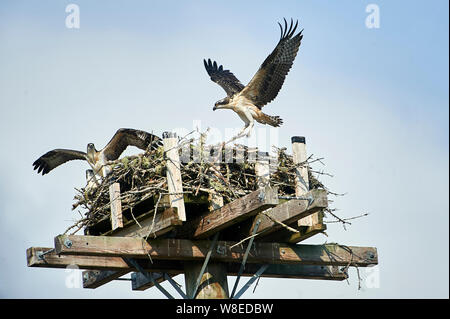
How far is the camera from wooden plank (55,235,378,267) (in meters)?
7.77

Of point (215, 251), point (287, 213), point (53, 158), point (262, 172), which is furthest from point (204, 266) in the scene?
point (53, 158)

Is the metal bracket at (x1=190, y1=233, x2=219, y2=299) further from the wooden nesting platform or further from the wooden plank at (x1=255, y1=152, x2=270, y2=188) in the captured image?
the wooden plank at (x1=255, y1=152, x2=270, y2=188)

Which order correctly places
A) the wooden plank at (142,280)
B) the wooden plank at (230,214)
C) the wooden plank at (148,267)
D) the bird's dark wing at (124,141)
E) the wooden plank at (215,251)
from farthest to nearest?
the bird's dark wing at (124,141) < the wooden plank at (142,280) < the wooden plank at (148,267) < the wooden plank at (215,251) < the wooden plank at (230,214)

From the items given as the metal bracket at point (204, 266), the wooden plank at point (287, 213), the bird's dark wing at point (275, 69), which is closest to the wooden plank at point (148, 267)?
the metal bracket at point (204, 266)

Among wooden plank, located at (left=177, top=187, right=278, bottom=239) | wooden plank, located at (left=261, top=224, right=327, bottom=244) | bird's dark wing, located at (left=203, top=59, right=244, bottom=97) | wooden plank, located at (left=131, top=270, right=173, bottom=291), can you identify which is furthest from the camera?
bird's dark wing, located at (left=203, top=59, right=244, bottom=97)

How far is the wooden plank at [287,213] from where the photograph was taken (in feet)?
25.0

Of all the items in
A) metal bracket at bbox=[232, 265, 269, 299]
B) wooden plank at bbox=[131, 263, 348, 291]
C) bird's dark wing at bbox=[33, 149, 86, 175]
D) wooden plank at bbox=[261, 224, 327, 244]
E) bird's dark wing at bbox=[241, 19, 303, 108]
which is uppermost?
bird's dark wing at bbox=[241, 19, 303, 108]

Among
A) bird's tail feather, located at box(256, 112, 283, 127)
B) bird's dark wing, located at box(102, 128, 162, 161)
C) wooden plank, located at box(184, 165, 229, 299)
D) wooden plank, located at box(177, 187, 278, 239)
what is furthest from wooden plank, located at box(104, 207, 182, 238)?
bird's tail feather, located at box(256, 112, 283, 127)

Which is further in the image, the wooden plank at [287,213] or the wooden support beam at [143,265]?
the wooden support beam at [143,265]

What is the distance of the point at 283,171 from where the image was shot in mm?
8648

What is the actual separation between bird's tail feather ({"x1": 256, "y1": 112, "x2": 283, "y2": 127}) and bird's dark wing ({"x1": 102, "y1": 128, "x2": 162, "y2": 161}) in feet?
5.96

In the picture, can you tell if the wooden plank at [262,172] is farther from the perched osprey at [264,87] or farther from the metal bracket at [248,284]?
the perched osprey at [264,87]

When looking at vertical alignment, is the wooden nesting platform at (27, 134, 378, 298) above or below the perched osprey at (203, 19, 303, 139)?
below

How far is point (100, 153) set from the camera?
11.2 meters
